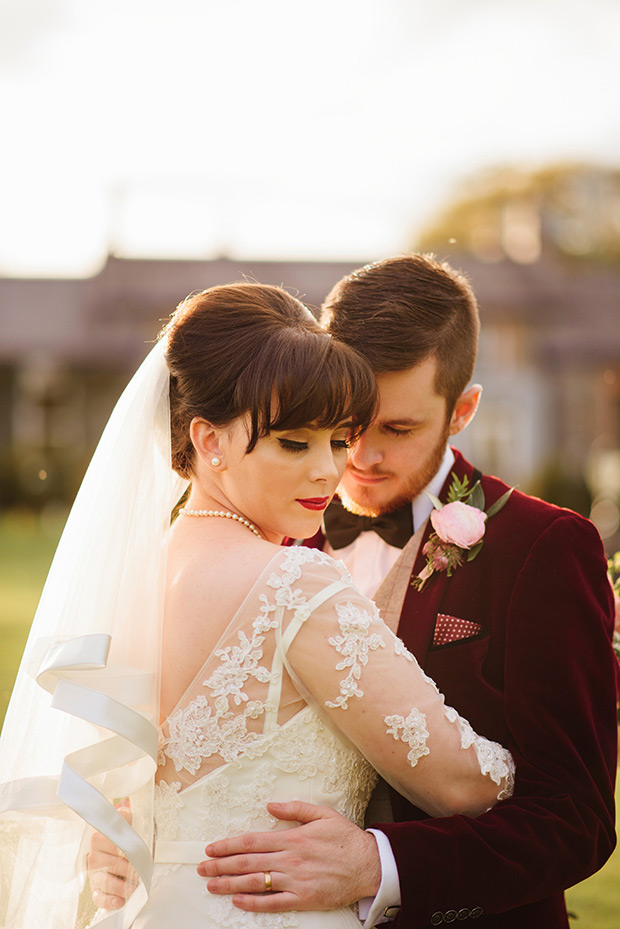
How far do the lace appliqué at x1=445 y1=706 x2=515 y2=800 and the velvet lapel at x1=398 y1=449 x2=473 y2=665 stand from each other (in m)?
0.34

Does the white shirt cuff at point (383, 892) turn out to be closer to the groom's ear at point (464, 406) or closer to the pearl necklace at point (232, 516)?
the pearl necklace at point (232, 516)

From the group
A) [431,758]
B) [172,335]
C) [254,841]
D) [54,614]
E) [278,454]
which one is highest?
[172,335]

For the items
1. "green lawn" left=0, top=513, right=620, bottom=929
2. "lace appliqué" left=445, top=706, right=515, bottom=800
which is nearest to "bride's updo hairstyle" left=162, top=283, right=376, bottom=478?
"lace appliqué" left=445, top=706, right=515, bottom=800

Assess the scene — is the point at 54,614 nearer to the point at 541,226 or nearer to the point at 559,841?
the point at 559,841

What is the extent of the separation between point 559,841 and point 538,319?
32775mm

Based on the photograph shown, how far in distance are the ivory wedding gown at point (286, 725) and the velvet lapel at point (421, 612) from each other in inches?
17.0

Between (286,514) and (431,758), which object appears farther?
(286,514)

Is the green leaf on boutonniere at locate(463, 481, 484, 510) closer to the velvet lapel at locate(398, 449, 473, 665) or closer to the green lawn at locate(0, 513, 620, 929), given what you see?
the velvet lapel at locate(398, 449, 473, 665)

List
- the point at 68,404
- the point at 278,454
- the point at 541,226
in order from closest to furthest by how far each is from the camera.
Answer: the point at 278,454, the point at 68,404, the point at 541,226

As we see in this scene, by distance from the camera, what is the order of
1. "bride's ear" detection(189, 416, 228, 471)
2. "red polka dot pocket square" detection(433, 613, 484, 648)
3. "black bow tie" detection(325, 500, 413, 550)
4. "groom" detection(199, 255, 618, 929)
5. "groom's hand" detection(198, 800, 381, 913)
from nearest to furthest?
"groom's hand" detection(198, 800, 381, 913), "groom" detection(199, 255, 618, 929), "bride's ear" detection(189, 416, 228, 471), "red polka dot pocket square" detection(433, 613, 484, 648), "black bow tie" detection(325, 500, 413, 550)

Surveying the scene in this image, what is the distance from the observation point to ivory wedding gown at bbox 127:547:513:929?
2318 millimetres

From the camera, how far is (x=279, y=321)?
251cm

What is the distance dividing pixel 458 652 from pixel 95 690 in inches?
38.6

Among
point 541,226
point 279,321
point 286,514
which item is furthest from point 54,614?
point 541,226
